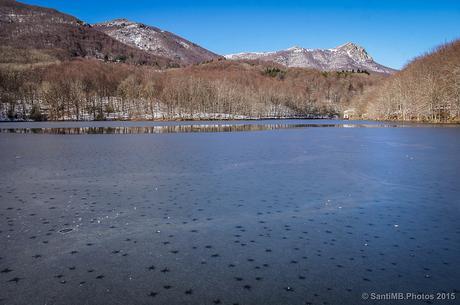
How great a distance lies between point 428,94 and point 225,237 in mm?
109298

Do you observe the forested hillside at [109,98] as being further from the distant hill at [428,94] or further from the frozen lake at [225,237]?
the frozen lake at [225,237]

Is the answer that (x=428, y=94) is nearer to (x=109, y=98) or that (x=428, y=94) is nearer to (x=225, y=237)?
(x=225, y=237)

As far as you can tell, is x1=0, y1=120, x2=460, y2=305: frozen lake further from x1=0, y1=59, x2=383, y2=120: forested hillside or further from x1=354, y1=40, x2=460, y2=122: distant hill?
x1=0, y1=59, x2=383, y2=120: forested hillside

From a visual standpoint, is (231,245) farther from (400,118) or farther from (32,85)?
(32,85)

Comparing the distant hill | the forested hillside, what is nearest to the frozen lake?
the distant hill

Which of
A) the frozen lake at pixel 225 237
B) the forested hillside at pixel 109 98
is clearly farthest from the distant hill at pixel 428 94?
the frozen lake at pixel 225 237

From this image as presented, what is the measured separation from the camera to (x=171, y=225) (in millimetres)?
10812

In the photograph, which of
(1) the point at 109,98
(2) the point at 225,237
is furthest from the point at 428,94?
(1) the point at 109,98

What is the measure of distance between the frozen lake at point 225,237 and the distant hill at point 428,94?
93.5 m

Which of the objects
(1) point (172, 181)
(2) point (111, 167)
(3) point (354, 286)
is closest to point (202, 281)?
→ (3) point (354, 286)

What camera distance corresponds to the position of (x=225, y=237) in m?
9.85

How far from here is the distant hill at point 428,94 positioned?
99188 millimetres

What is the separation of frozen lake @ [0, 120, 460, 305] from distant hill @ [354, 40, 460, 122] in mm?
93522

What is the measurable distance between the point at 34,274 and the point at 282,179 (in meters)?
13.0
